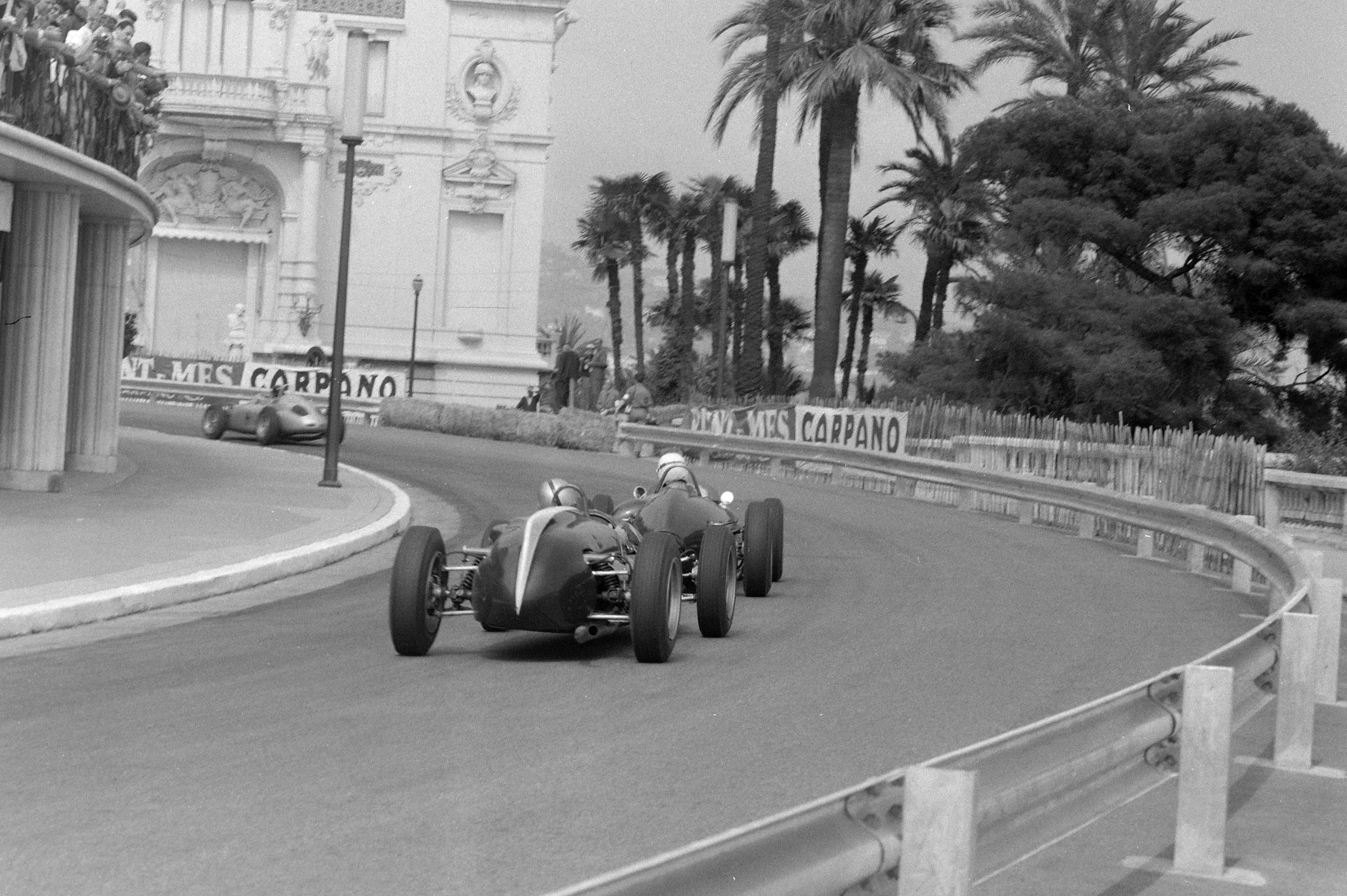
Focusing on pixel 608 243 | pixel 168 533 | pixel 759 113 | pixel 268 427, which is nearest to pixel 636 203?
pixel 608 243

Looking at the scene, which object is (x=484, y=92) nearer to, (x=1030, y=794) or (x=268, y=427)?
(x=268, y=427)

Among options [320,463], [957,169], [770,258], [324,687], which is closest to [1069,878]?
[324,687]

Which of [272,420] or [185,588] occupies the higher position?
[272,420]

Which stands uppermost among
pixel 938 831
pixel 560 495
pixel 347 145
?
pixel 347 145

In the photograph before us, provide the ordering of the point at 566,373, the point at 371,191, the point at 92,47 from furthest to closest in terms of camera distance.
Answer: the point at 371,191, the point at 566,373, the point at 92,47

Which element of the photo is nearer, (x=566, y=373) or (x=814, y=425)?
(x=814, y=425)

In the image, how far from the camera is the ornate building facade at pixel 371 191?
6056cm

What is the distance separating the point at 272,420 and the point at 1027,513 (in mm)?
13528

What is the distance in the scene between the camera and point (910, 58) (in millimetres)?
42469

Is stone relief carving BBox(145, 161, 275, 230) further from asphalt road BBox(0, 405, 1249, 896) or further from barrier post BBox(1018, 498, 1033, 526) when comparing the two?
asphalt road BBox(0, 405, 1249, 896)

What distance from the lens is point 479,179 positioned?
61344 millimetres

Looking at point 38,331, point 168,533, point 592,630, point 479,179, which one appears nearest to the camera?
point 592,630

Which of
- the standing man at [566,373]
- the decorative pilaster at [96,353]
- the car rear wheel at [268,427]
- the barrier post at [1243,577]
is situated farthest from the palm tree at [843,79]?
the barrier post at [1243,577]

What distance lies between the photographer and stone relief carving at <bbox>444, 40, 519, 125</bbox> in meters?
61.4
